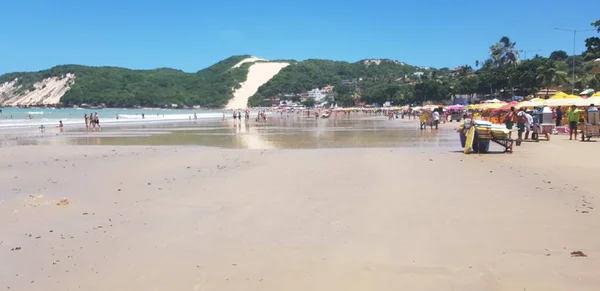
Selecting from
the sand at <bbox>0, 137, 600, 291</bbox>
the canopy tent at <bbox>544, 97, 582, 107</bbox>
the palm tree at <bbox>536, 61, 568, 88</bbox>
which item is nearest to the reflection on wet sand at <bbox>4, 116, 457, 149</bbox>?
the canopy tent at <bbox>544, 97, 582, 107</bbox>

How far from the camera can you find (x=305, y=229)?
6.35 metres

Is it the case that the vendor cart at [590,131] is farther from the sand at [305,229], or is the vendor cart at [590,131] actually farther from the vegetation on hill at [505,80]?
the vegetation on hill at [505,80]

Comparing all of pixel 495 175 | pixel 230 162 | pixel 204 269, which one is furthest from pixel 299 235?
pixel 230 162

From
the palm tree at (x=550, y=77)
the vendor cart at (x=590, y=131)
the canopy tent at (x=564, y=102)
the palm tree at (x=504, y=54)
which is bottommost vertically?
the vendor cart at (x=590, y=131)

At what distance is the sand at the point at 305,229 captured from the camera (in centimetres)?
A: 466

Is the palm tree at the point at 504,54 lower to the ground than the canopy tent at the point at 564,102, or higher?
higher

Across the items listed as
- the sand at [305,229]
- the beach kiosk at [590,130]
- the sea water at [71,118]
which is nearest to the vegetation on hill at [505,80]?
the beach kiosk at [590,130]

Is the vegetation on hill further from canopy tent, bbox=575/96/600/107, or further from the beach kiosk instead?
the beach kiosk

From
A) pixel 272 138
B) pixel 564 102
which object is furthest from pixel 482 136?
pixel 564 102

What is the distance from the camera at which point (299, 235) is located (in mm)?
6090

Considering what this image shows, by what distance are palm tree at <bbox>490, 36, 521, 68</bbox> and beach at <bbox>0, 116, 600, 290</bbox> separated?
98532mm

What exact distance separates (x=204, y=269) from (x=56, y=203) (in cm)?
451

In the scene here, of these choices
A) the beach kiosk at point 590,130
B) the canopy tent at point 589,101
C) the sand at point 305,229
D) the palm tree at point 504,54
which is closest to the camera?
the sand at point 305,229

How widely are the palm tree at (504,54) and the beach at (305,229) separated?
98532mm
